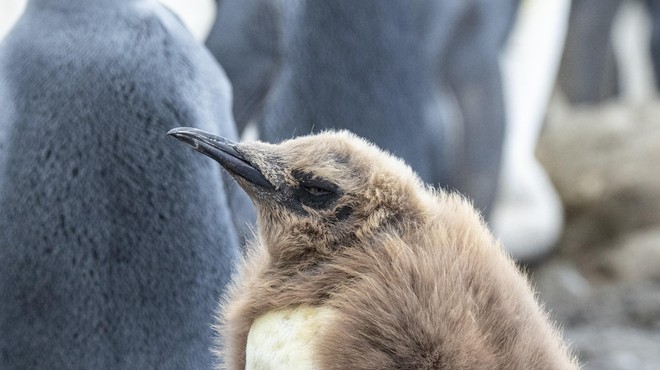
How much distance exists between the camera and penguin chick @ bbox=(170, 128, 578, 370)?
120cm

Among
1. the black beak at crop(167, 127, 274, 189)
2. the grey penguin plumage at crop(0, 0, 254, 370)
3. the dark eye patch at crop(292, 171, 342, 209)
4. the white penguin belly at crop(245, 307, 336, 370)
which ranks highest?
the dark eye patch at crop(292, 171, 342, 209)

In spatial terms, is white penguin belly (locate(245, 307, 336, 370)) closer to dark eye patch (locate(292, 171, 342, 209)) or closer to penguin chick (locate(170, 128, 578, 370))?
penguin chick (locate(170, 128, 578, 370))

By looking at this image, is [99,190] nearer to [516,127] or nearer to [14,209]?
[14,209]

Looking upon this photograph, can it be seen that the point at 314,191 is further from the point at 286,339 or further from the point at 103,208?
the point at 103,208

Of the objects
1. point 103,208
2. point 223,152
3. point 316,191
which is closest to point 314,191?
point 316,191

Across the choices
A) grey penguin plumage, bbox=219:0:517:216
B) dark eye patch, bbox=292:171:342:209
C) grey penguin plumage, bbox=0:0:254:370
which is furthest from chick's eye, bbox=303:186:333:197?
grey penguin plumage, bbox=219:0:517:216

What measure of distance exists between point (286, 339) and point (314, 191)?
193mm

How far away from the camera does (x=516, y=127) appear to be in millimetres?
6176

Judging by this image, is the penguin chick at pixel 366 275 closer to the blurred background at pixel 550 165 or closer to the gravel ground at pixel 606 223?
the blurred background at pixel 550 165

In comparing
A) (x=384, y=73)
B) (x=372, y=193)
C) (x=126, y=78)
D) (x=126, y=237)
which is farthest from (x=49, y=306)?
(x=384, y=73)

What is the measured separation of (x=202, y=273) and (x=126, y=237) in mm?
121

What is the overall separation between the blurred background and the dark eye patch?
1.63 metres

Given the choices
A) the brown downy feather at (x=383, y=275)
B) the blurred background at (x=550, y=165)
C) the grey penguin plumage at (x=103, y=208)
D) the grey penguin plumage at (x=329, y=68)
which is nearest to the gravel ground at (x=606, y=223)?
the blurred background at (x=550, y=165)

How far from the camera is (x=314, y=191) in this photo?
1331 millimetres
